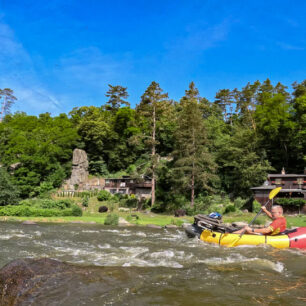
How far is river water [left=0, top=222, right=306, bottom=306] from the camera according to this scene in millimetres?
4430

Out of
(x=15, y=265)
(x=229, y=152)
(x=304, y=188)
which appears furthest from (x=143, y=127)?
(x=15, y=265)

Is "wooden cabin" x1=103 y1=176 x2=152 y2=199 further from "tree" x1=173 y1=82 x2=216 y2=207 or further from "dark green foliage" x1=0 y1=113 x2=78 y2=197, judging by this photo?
"dark green foliage" x1=0 y1=113 x2=78 y2=197

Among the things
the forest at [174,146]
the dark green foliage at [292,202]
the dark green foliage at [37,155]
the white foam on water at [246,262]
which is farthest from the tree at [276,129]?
the dark green foliage at [37,155]

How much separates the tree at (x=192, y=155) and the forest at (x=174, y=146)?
0.41 ft

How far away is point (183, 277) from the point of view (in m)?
5.94

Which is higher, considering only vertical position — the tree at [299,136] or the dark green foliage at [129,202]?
the tree at [299,136]

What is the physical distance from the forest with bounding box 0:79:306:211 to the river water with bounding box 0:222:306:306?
851 inches

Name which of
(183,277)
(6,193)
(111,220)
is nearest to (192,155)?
(111,220)

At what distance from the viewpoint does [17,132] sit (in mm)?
50438

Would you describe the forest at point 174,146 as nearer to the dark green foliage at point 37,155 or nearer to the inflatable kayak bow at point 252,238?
the dark green foliage at point 37,155

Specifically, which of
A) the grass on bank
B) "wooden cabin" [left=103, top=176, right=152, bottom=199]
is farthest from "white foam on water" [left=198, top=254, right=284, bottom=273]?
"wooden cabin" [left=103, top=176, right=152, bottom=199]

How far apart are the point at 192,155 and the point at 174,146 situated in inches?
213

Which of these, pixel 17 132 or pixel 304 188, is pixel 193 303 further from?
pixel 17 132

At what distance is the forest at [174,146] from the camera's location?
32.3 meters
